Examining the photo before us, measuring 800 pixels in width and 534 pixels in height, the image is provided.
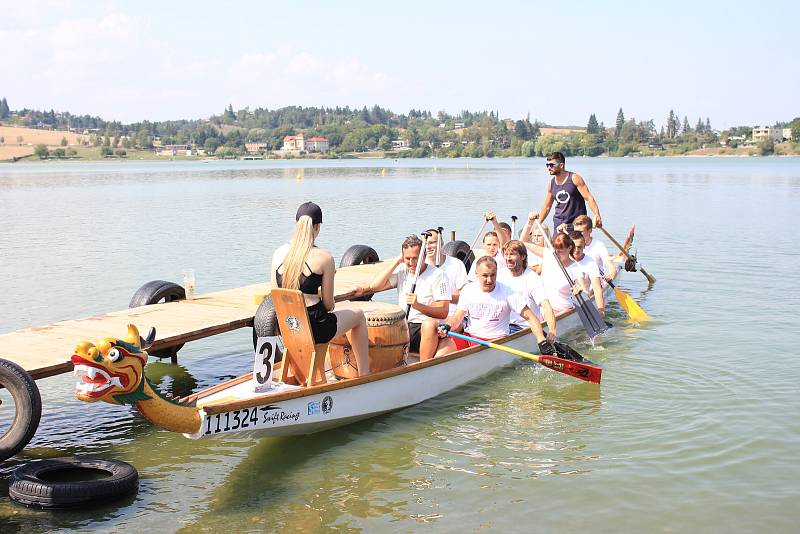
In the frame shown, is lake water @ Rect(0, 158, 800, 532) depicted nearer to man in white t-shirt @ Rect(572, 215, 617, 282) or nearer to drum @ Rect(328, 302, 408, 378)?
drum @ Rect(328, 302, 408, 378)

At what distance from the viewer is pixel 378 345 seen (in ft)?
28.8

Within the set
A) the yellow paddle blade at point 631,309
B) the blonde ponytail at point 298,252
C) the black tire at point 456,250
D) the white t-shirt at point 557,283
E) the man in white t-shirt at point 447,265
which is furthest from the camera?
the black tire at point 456,250

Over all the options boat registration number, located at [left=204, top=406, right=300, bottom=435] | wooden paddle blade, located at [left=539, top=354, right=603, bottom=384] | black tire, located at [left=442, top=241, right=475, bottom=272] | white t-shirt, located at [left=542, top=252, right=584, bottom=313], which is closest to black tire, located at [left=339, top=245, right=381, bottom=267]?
black tire, located at [left=442, top=241, right=475, bottom=272]

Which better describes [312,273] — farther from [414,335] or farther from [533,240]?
[533,240]

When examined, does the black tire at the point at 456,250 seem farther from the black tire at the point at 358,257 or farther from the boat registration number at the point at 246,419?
the boat registration number at the point at 246,419

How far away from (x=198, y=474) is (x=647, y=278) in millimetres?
13215

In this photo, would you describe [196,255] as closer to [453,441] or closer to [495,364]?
[495,364]

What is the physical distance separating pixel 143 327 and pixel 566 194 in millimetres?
7554

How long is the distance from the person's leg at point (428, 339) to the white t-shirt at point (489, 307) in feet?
2.40

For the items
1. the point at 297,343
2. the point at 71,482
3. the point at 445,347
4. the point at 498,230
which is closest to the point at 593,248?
the point at 498,230

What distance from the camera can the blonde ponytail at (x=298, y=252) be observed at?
746 cm

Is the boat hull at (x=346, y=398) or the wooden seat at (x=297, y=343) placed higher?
the wooden seat at (x=297, y=343)

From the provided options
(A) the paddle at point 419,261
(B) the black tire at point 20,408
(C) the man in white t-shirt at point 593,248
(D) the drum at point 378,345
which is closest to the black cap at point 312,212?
(D) the drum at point 378,345

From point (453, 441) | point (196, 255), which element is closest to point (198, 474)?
point (453, 441)
